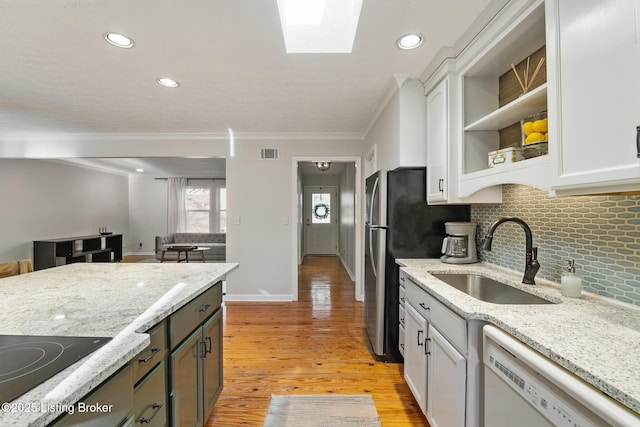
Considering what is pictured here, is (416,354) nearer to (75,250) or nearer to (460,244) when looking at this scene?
(460,244)

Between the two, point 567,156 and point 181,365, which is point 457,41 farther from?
point 181,365

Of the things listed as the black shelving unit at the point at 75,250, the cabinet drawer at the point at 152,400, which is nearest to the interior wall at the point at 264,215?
the cabinet drawer at the point at 152,400

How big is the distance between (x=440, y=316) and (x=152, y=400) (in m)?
1.34

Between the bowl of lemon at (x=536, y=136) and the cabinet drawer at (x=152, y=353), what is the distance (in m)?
1.88

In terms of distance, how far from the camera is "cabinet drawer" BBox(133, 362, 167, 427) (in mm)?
1004

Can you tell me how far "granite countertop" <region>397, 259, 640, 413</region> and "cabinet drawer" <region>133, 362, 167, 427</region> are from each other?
1277mm

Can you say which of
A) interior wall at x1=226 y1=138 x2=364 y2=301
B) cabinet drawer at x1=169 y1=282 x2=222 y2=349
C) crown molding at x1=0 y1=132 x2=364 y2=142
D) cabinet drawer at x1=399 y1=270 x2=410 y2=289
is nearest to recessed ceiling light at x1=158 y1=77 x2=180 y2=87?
crown molding at x1=0 y1=132 x2=364 y2=142

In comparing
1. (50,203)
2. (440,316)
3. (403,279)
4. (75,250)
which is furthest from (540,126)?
(50,203)

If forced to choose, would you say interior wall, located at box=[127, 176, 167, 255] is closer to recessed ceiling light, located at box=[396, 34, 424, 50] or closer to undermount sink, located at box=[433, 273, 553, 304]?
recessed ceiling light, located at box=[396, 34, 424, 50]

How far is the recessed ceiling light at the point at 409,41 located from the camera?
1.83 meters

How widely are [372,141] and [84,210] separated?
7411 millimetres

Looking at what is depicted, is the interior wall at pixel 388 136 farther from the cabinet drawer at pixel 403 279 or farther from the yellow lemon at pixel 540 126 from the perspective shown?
the yellow lemon at pixel 540 126

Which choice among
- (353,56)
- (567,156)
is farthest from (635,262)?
(353,56)

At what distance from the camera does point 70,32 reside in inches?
69.7
